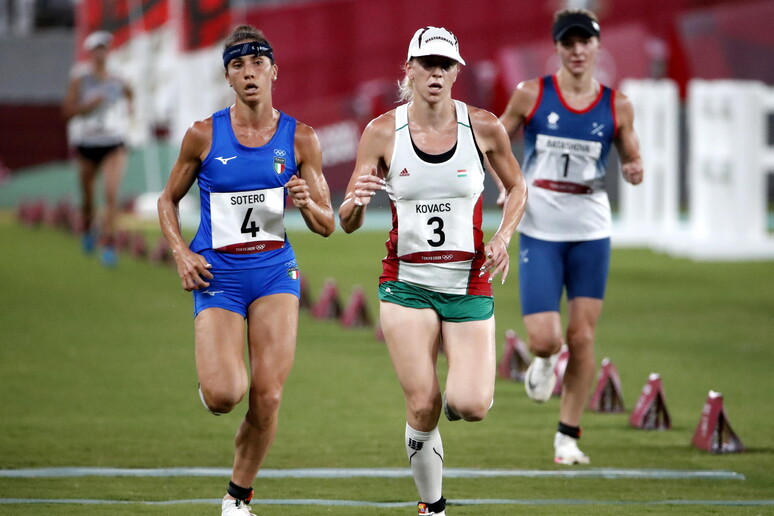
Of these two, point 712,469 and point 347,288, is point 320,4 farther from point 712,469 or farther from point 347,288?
point 712,469

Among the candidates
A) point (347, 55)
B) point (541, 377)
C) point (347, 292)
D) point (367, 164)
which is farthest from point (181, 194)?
point (347, 55)

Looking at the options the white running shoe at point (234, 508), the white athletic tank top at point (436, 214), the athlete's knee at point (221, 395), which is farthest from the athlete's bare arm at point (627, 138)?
the white running shoe at point (234, 508)

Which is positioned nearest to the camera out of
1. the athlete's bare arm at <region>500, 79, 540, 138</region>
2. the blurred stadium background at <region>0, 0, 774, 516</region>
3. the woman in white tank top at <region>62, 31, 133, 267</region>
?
the blurred stadium background at <region>0, 0, 774, 516</region>

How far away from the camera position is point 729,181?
21.3m

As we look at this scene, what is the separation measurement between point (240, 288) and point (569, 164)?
2.74m

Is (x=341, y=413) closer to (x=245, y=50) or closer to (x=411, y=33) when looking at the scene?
(x=245, y=50)

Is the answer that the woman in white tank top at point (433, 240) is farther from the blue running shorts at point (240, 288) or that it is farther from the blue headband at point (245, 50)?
the blue headband at point (245, 50)

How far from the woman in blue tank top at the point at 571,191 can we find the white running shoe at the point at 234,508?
2.52 m

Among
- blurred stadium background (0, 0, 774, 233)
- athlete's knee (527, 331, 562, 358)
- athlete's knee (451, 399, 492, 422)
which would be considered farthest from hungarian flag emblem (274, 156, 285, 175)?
blurred stadium background (0, 0, 774, 233)

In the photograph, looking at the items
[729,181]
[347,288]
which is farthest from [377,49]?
[347,288]

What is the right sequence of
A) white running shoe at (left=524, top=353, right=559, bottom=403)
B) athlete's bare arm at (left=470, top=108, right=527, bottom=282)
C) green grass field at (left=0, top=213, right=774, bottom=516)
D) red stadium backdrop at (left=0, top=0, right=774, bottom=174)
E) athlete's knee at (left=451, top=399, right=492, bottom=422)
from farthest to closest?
red stadium backdrop at (left=0, top=0, right=774, bottom=174) → white running shoe at (left=524, top=353, right=559, bottom=403) → green grass field at (left=0, top=213, right=774, bottom=516) → athlete's bare arm at (left=470, top=108, right=527, bottom=282) → athlete's knee at (left=451, top=399, right=492, bottom=422)

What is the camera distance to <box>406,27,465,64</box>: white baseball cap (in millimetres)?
6605

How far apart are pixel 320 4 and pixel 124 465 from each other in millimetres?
25021

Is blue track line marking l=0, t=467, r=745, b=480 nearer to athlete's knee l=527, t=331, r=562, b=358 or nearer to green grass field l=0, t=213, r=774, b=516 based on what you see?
green grass field l=0, t=213, r=774, b=516
